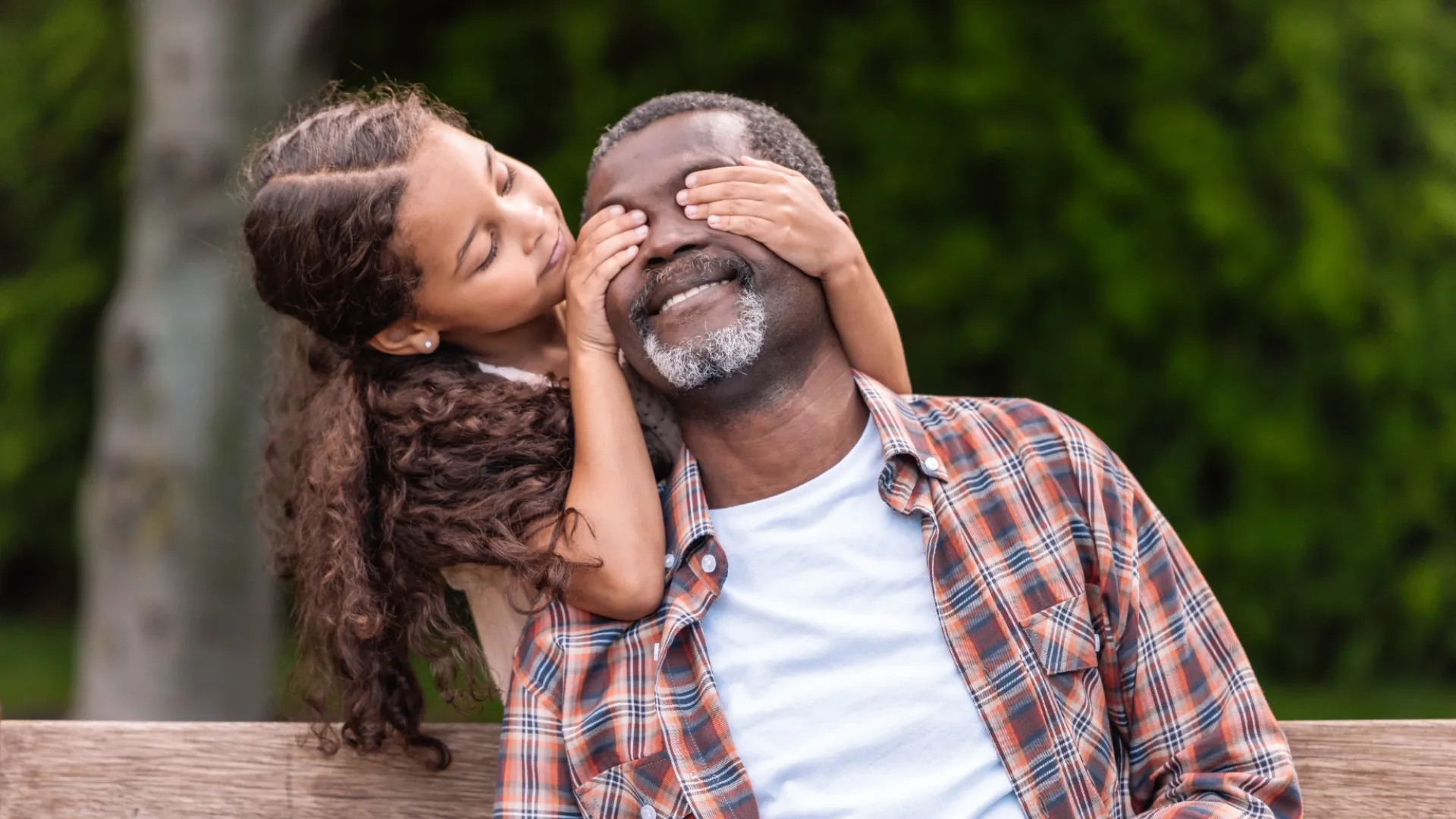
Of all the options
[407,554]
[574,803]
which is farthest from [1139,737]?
[407,554]

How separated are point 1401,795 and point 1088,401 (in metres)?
3.20

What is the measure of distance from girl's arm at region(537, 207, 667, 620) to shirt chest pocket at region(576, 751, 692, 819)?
26cm

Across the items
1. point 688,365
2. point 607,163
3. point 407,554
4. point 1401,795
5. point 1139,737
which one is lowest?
point 1401,795

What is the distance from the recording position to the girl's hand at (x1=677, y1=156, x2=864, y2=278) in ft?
7.77

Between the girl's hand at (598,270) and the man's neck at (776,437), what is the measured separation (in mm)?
210

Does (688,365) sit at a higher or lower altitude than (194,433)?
higher

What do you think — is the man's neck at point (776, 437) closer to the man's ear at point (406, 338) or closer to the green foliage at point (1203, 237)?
the man's ear at point (406, 338)

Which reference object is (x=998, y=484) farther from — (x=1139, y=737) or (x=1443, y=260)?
(x=1443, y=260)

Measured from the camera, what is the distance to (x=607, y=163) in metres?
2.51

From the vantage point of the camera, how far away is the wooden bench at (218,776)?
259 centimetres

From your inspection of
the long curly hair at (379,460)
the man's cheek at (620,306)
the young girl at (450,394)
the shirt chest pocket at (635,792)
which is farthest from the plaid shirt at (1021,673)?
the man's cheek at (620,306)

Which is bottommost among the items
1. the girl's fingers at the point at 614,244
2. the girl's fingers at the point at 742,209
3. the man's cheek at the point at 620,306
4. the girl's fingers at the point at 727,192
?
the man's cheek at the point at 620,306

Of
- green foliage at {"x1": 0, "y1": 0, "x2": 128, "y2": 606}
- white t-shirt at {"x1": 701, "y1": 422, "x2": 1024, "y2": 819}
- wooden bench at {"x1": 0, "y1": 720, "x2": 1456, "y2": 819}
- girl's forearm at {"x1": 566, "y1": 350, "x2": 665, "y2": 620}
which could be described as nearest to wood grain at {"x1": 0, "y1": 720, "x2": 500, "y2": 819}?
wooden bench at {"x1": 0, "y1": 720, "x2": 1456, "y2": 819}

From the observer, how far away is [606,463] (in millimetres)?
2383
